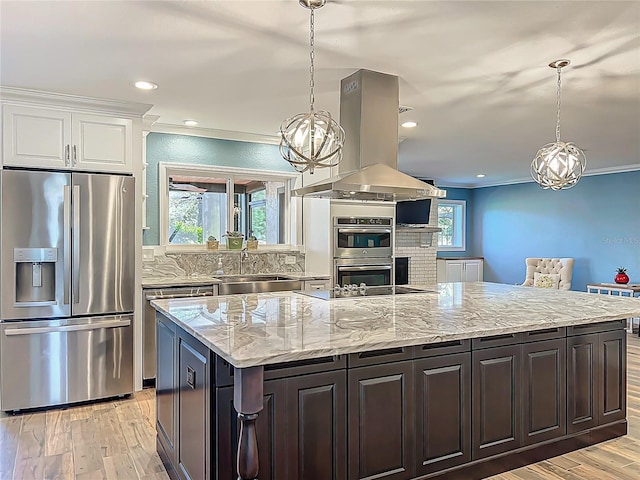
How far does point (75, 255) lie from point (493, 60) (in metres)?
3.33

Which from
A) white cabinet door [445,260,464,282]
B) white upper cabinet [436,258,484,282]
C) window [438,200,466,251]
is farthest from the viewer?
window [438,200,466,251]

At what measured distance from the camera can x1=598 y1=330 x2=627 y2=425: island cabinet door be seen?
120 inches

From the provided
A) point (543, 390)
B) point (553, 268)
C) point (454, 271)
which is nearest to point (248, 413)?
point (543, 390)

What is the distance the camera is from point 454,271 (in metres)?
9.37

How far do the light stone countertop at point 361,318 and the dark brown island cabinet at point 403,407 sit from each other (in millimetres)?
130

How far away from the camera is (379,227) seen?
577cm

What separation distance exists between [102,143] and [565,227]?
24.1 feet

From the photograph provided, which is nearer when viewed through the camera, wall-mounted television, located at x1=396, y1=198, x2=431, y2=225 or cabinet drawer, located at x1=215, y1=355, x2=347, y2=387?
cabinet drawer, located at x1=215, y1=355, x2=347, y2=387

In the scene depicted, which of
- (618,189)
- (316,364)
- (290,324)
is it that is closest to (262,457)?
(316,364)

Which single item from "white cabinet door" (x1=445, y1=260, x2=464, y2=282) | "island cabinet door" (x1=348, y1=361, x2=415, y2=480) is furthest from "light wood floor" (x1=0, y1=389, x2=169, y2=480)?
"white cabinet door" (x1=445, y1=260, x2=464, y2=282)

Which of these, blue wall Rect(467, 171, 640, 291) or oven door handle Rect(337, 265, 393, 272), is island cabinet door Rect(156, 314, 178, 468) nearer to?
oven door handle Rect(337, 265, 393, 272)

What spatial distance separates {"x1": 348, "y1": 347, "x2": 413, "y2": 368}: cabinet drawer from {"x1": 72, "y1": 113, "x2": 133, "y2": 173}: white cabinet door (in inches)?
109

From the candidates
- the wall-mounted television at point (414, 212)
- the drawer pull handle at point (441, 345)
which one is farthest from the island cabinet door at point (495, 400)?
the wall-mounted television at point (414, 212)

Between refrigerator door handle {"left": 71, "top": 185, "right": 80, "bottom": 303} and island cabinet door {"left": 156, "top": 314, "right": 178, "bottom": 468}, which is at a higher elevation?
refrigerator door handle {"left": 71, "top": 185, "right": 80, "bottom": 303}
